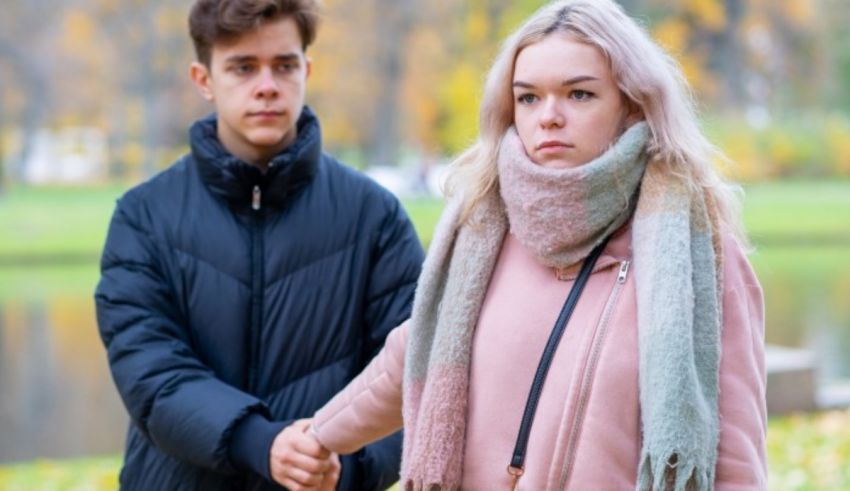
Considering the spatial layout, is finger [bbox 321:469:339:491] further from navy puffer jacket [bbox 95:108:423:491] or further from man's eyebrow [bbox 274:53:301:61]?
man's eyebrow [bbox 274:53:301:61]

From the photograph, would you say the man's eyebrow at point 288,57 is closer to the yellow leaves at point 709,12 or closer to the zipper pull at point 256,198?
the zipper pull at point 256,198

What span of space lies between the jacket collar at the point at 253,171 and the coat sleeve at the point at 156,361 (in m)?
0.21

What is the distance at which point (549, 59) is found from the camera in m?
2.53

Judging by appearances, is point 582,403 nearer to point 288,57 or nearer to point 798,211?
point 288,57

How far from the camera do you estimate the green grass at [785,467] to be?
6.85 meters

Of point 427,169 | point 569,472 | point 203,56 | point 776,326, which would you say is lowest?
point 569,472

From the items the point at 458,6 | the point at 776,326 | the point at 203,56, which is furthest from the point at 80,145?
the point at 203,56

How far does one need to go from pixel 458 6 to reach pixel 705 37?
7.19 meters

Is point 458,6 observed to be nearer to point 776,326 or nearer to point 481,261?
point 776,326

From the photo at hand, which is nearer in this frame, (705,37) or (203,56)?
(203,56)

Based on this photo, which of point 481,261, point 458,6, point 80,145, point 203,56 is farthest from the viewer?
point 80,145

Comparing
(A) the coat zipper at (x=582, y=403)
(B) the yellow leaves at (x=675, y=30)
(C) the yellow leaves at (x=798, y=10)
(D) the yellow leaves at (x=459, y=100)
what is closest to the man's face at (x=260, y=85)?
(A) the coat zipper at (x=582, y=403)

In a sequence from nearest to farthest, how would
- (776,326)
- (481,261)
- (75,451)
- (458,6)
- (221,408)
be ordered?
(481,261)
(221,408)
(75,451)
(776,326)
(458,6)

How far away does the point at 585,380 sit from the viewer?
7.88 feet
